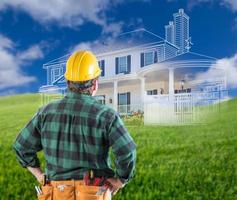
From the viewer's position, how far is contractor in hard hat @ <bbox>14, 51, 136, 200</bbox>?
5.04 feet

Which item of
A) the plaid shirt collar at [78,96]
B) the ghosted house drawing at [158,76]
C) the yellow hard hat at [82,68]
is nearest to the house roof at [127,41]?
the ghosted house drawing at [158,76]

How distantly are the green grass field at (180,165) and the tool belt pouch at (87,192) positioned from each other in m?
1.28

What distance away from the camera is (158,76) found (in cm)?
295

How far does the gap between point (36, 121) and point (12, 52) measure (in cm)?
185

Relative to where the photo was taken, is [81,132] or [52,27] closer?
[81,132]

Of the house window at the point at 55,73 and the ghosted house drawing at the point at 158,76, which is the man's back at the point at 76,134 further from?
the house window at the point at 55,73

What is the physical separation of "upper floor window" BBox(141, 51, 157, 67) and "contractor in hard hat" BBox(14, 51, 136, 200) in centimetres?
136

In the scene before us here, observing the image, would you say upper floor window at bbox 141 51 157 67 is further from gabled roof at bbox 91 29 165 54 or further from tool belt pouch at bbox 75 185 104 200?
tool belt pouch at bbox 75 185 104 200

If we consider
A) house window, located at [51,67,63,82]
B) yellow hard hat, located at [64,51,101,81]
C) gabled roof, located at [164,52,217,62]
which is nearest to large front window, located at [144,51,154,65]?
gabled roof, located at [164,52,217,62]

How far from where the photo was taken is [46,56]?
331 cm

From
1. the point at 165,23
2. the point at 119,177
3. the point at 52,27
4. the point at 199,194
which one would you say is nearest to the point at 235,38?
the point at 165,23

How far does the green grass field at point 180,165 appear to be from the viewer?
2807mm

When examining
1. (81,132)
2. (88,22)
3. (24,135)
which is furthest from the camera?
(88,22)

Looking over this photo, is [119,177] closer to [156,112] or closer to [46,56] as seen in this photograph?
[156,112]
